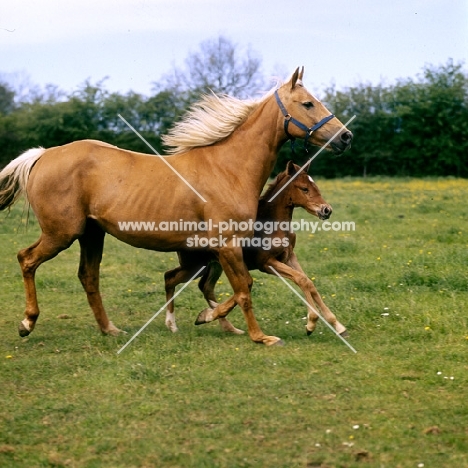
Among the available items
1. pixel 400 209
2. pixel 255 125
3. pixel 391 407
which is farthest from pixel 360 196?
pixel 391 407

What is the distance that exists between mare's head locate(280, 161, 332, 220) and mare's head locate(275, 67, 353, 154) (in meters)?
0.52

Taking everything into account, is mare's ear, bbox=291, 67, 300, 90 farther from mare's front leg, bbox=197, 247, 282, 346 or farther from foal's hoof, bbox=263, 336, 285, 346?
foal's hoof, bbox=263, 336, 285, 346

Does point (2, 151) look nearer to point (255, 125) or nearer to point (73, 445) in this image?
point (255, 125)

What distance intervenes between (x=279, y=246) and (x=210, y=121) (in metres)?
1.47

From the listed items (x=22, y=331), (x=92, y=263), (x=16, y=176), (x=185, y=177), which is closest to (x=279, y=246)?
(x=185, y=177)

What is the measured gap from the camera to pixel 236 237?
7.11 m

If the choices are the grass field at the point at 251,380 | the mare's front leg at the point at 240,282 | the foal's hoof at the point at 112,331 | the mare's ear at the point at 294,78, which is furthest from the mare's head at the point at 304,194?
the foal's hoof at the point at 112,331

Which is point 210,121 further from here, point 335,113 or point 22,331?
point 335,113

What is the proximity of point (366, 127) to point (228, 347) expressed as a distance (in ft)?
111

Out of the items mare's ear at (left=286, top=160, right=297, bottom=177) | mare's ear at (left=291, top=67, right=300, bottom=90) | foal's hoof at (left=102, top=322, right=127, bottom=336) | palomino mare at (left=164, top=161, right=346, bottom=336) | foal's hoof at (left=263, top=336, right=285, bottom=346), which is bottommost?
foal's hoof at (left=102, top=322, right=127, bottom=336)

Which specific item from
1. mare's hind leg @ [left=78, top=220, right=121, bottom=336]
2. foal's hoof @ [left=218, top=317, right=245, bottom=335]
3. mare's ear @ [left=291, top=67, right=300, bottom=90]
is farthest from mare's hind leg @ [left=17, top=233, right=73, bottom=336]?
mare's ear @ [left=291, top=67, right=300, bottom=90]

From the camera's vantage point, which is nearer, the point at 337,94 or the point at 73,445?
the point at 73,445

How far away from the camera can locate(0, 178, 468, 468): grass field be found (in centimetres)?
454

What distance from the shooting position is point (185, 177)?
7336 mm
